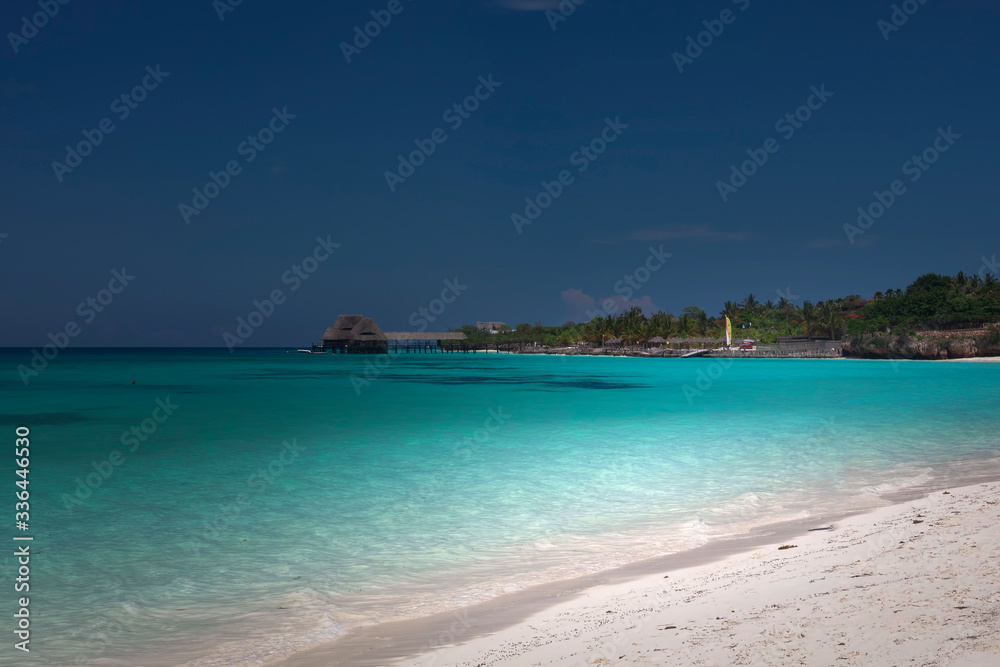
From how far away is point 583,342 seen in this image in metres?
164

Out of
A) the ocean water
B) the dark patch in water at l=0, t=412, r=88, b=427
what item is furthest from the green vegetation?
the dark patch in water at l=0, t=412, r=88, b=427

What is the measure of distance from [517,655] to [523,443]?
571 inches

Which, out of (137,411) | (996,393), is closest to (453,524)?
(137,411)

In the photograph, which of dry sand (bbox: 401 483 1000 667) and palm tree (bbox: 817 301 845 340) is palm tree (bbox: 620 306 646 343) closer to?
palm tree (bbox: 817 301 845 340)

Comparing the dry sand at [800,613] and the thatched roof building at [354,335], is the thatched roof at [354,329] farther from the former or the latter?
the dry sand at [800,613]

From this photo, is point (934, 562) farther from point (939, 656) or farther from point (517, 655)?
point (517, 655)

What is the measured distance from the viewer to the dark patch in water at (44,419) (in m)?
25.7

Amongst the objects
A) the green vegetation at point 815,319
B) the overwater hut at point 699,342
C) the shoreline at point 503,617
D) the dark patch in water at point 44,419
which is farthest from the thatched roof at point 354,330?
the shoreline at point 503,617

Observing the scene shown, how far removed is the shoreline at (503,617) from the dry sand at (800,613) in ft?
0.15

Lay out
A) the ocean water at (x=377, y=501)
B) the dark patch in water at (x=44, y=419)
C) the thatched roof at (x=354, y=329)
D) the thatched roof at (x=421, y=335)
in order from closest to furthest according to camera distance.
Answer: the ocean water at (x=377, y=501) < the dark patch in water at (x=44, y=419) < the thatched roof at (x=354, y=329) < the thatched roof at (x=421, y=335)

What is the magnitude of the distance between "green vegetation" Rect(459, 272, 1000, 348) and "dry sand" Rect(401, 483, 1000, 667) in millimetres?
103618

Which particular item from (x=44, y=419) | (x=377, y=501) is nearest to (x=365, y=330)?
(x=44, y=419)

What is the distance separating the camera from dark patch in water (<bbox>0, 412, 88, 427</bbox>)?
84.3ft

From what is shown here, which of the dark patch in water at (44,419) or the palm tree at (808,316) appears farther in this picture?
the palm tree at (808,316)
